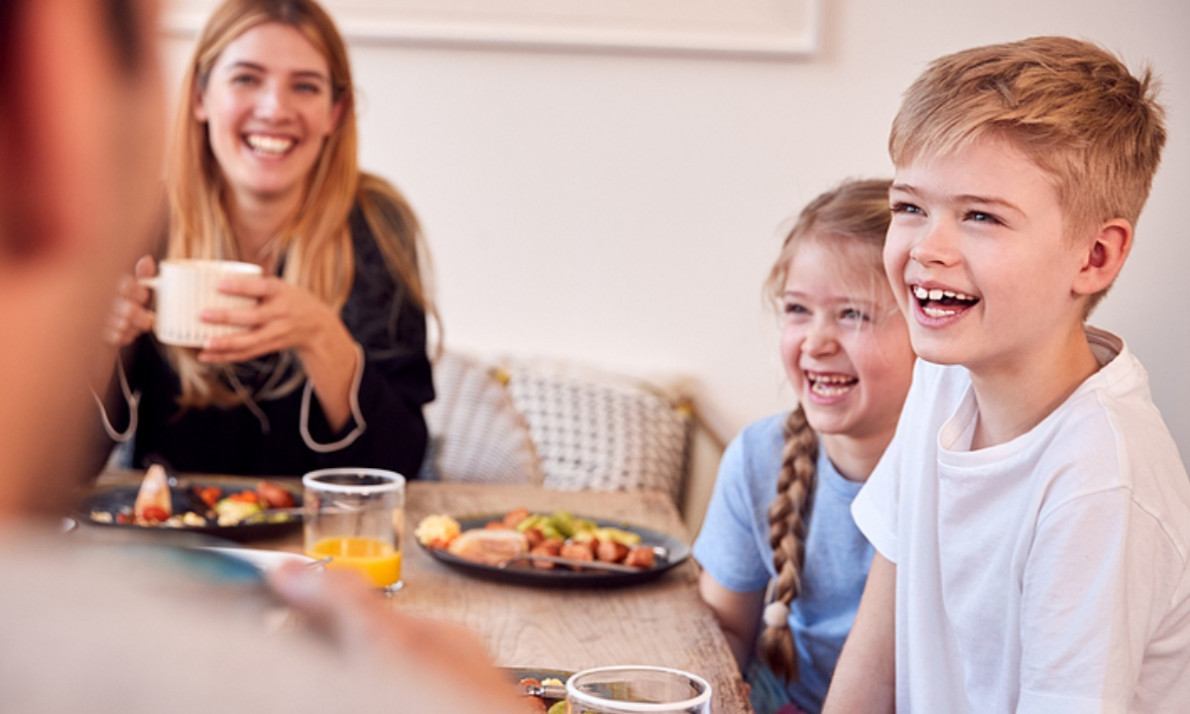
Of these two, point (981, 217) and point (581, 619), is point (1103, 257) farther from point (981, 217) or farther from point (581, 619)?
point (581, 619)

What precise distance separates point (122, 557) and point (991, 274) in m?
0.94

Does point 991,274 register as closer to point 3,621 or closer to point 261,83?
point 3,621

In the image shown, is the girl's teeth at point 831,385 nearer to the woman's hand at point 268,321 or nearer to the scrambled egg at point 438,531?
the scrambled egg at point 438,531

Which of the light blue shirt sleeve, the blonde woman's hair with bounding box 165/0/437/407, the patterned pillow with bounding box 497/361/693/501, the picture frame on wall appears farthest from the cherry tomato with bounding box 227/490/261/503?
the picture frame on wall

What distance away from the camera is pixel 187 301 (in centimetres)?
153

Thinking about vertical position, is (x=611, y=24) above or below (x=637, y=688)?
above

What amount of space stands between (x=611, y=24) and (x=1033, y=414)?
2056 mm

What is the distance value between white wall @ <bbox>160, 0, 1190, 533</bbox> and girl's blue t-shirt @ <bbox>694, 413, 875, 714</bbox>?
1216 millimetres

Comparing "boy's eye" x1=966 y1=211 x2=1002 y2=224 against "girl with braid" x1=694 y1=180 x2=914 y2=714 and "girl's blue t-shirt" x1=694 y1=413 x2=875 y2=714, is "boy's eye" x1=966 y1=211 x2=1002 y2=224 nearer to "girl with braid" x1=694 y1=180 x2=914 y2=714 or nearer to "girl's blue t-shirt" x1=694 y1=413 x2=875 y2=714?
"girl with braid" x1=694 y1=180 x2=914 y2=714

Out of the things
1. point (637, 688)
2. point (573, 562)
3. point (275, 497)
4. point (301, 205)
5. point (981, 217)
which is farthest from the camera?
point (301, 205)

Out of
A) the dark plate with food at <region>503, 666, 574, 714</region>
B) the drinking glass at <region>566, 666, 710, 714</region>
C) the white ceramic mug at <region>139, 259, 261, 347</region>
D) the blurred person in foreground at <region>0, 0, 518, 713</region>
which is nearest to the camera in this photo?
the blurred person in foreground at <region>0, 0, 518, 713</region>

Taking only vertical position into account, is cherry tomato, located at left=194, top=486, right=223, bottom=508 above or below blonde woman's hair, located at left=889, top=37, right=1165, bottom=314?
below

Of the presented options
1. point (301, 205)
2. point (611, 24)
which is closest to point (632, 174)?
point (611, 24)

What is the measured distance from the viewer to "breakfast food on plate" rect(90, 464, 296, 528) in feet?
4.83
